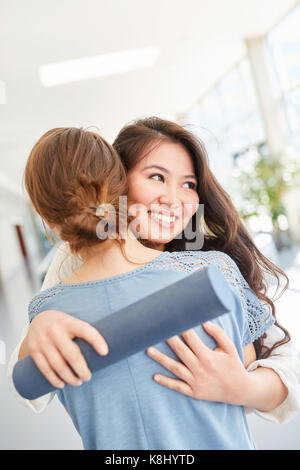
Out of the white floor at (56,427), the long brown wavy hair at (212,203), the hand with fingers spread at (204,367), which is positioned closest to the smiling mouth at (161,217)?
the long brown wavy hair at (212,203)

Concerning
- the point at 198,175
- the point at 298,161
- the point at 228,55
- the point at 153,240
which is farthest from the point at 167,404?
the point at 228,55

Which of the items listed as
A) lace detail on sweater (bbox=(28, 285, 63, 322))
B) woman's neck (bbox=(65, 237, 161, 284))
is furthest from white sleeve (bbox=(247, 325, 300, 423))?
lace detail on sweater (bbox=(28, 285, 63, 322))

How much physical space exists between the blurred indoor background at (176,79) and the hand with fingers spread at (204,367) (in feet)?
10.0

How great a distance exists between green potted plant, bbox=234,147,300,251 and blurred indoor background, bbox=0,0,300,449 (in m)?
0.02

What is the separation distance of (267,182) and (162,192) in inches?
276

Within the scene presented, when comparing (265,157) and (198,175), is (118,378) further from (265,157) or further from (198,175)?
(265,157)

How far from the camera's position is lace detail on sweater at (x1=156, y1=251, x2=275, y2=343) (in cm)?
85

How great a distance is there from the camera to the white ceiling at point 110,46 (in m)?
5.84

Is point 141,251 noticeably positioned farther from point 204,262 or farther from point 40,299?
point 40,299

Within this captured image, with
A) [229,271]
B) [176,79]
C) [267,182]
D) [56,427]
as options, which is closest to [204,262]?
[229,271]

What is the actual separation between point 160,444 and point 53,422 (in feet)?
8.46

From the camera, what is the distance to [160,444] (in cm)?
77

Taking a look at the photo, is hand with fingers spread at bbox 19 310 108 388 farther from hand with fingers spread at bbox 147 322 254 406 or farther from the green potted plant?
the green potted plant

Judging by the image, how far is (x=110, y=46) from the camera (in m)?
6.97
